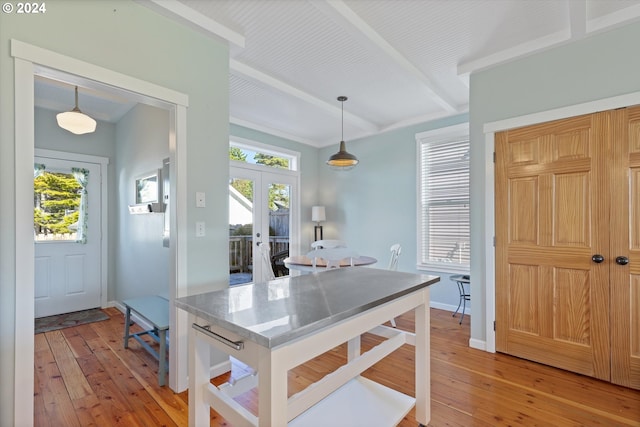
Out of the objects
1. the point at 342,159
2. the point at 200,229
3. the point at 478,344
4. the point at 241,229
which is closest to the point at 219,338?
the point at 200,229

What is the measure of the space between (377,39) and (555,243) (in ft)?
7.30

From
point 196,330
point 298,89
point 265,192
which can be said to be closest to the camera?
point 196,330

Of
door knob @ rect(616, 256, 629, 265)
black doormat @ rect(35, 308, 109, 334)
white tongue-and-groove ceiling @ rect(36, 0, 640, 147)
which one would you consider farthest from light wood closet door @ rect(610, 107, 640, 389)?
black doormat @ rect(35, 308, 109, 334)

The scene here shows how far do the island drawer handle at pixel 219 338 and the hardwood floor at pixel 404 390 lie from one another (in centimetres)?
102

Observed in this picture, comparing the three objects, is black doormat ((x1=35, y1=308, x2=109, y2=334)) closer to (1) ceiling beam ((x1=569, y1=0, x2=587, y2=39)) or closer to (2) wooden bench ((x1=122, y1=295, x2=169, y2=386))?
(2) wooden bench ((x1=122, y1=295, x2=169, y2=386))

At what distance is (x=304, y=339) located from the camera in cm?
114

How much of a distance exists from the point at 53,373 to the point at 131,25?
8.94ft

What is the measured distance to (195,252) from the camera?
2.30 meters

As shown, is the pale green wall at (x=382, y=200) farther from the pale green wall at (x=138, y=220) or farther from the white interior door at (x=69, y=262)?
the white interior door at (x=69, y=262)

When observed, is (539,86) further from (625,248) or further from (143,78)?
(143,78)

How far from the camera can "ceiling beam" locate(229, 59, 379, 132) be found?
294cm

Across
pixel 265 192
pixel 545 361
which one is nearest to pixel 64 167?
pixel 265 192

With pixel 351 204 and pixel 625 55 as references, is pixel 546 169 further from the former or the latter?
pixel 351 204

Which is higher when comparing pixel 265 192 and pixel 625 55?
pixel 625 55
